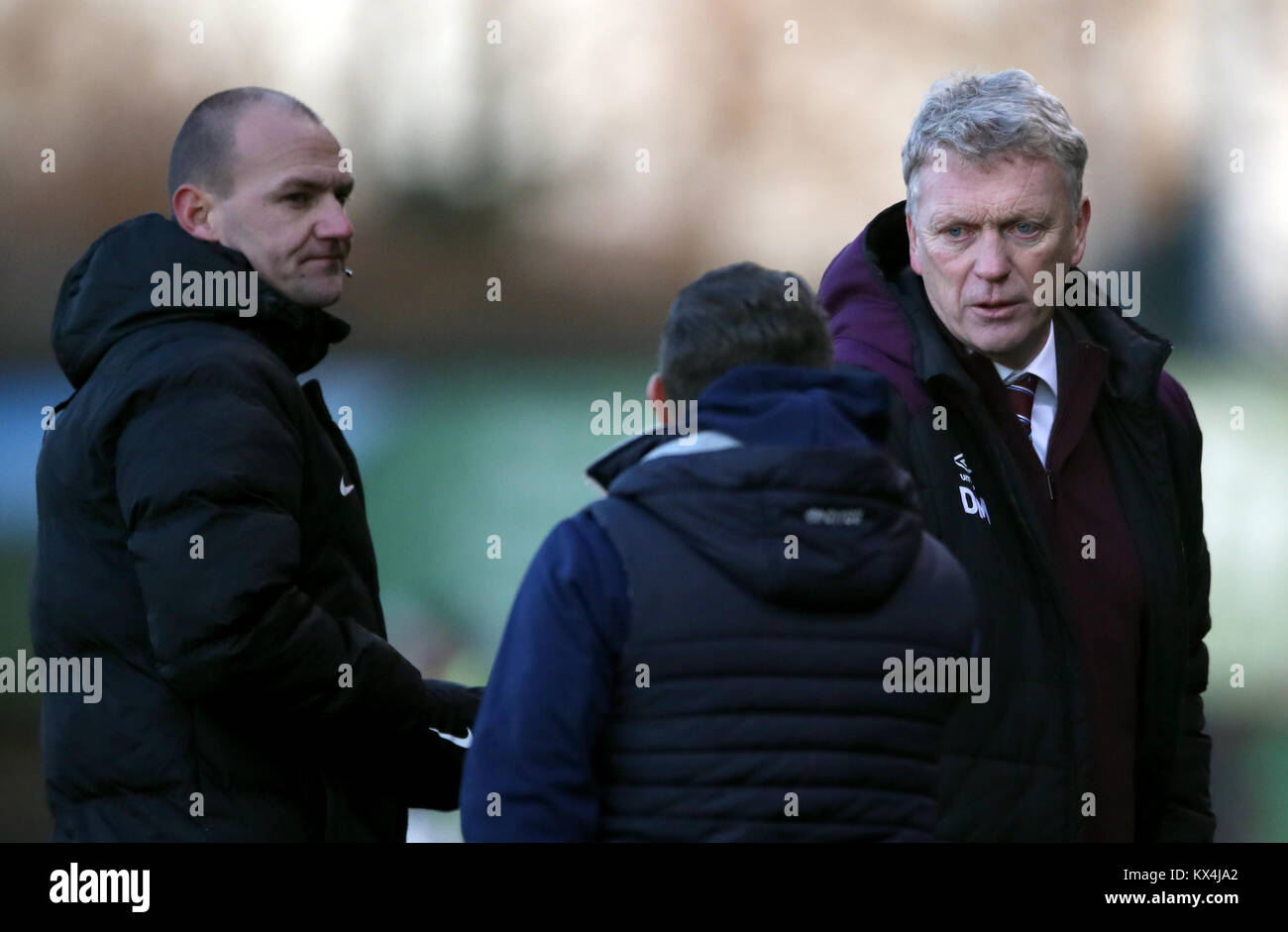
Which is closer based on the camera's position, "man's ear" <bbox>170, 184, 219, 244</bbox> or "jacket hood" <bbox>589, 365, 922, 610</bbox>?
"jacket hood" <bbox>589, 365, 922, 610</bbox>

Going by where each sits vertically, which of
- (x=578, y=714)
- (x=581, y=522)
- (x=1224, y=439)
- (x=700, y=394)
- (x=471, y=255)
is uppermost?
(x=471, y=255)

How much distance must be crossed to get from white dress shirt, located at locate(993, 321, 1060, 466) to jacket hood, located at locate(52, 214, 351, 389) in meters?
1.09

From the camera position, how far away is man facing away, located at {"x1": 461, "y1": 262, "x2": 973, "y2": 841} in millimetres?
1793

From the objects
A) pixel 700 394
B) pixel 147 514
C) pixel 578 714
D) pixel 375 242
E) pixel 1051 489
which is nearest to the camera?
pixel 578 714

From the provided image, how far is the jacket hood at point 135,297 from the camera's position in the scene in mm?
2512

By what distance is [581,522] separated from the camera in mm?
1838

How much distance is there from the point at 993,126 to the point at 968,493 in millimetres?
588

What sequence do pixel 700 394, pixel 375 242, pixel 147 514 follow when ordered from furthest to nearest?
→ pixel 375 242
pixel 147 514
pixel 700 394

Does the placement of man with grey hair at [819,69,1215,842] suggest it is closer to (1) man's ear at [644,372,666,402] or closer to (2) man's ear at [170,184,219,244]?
(1) man's ear at [644,372,666,402]

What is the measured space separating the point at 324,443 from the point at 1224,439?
356 cm

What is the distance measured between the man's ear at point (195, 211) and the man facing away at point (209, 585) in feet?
0.42

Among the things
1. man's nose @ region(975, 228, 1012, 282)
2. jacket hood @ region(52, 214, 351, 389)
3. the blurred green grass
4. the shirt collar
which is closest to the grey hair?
man's nose @ region(975, 228, 1012, 282)
